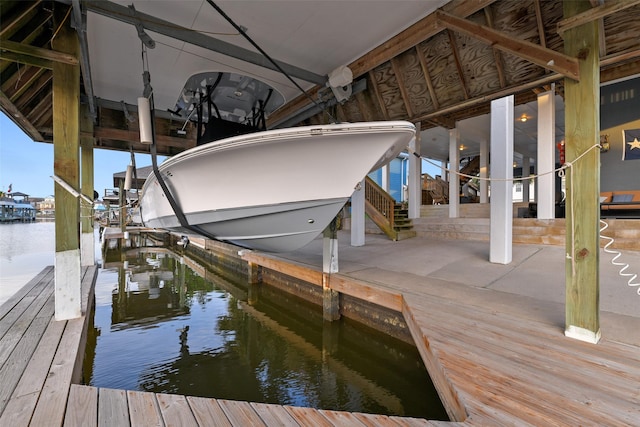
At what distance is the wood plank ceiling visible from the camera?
2.23 meters

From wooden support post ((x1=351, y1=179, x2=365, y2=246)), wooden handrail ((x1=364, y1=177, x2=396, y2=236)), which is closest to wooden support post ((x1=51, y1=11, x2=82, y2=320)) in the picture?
wooden support post ((x1=351, y1=179, x2=365, y2=246))

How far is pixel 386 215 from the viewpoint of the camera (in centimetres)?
727

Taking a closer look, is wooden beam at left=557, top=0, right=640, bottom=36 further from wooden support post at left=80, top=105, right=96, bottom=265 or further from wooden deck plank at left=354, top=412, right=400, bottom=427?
wooden support post at left=80, top=105, right=96, bottom=265

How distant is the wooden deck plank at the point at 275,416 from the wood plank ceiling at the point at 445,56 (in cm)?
267

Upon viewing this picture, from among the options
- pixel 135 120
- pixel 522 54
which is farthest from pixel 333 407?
pixel 135 120

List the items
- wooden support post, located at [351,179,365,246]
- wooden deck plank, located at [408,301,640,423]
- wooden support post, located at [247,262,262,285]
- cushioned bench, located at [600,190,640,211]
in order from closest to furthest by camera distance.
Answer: wooden deck plank, located at [408,301,640,423], cushioned bench, located at [600,190,640,211], wooden support post, located at [247,262,262,285], wooden support post, located at [351,179,365,246]

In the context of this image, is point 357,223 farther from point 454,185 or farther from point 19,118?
point 19,118

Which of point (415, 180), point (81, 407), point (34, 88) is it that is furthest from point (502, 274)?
point (34, 88)

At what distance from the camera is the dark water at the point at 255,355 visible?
2.38m

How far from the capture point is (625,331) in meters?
2.03

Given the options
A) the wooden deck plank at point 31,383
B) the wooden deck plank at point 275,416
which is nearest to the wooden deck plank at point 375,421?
the wooden deck plank at point 275,416

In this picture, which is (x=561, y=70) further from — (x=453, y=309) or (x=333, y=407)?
(x=333, y=407)

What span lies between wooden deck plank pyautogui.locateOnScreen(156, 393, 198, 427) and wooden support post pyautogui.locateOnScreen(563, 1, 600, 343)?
2.48 metres

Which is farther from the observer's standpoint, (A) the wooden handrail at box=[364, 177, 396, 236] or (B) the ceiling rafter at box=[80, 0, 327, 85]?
(A) the wooden handrail at box=[364, 177, 396, 236]
